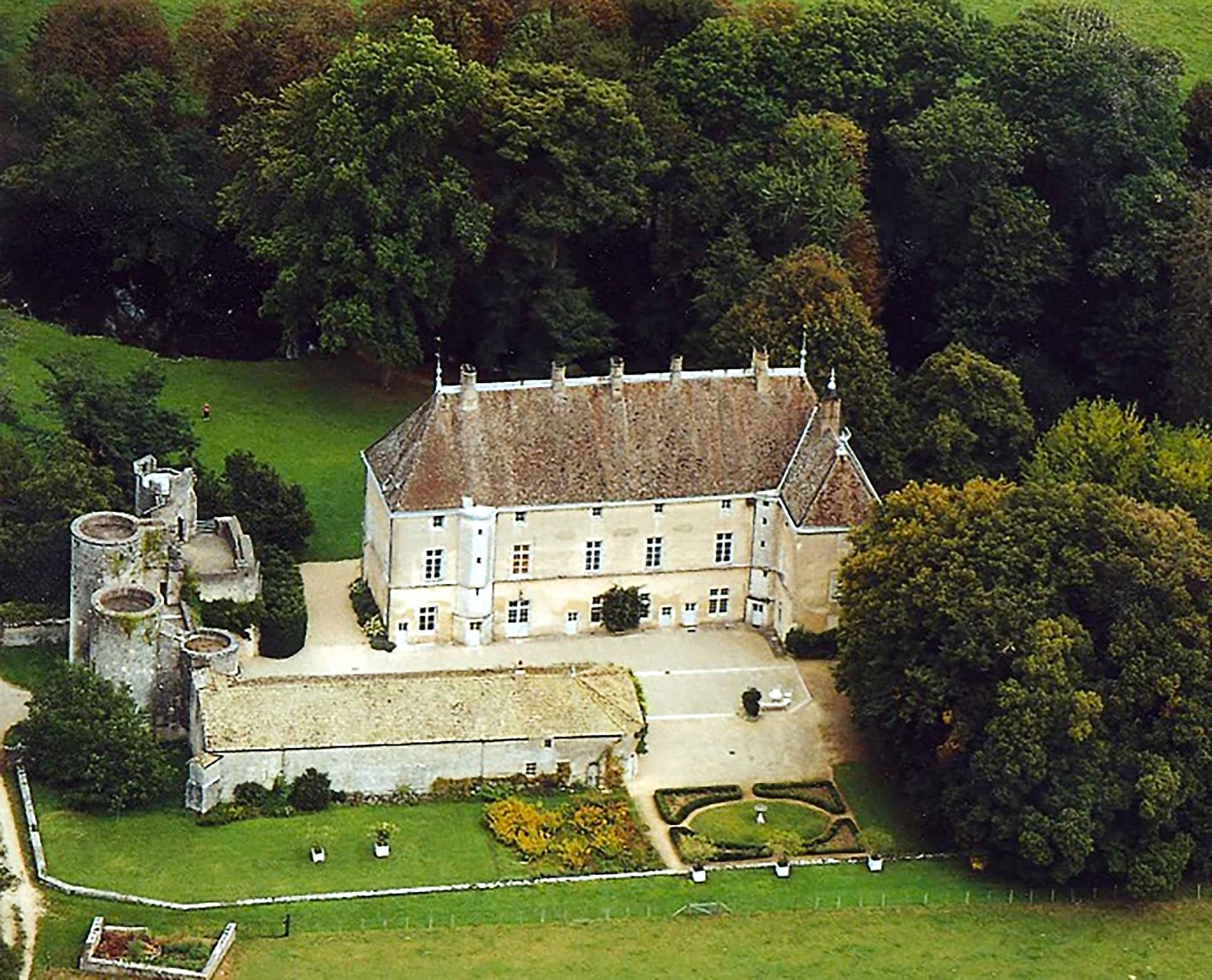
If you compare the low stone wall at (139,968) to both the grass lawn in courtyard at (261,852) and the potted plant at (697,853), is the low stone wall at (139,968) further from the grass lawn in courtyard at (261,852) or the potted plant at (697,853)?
the potted plant at (697,853)

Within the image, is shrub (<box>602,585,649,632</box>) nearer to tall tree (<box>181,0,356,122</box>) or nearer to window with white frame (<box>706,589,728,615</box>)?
window with white frame (<box>706,589,728,615</box>)

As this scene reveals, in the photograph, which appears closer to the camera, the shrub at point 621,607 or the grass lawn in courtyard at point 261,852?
the grass lawn in courtyard at point 261,852

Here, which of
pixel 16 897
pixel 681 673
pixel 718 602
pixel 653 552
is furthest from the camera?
pixel 718 602

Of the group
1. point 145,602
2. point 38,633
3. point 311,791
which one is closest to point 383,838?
point 311,791

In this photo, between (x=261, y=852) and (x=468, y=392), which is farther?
(x=468, y=392)

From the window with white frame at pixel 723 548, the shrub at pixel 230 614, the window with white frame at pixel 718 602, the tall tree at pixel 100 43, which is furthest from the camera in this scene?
the tall tree at pixel 100 43

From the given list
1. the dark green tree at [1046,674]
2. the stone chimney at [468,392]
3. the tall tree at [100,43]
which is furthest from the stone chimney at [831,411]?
the tall tree at [100,43]

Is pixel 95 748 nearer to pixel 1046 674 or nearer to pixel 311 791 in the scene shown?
pixel 311 791

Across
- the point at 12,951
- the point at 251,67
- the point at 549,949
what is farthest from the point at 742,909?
the point at 251,67
